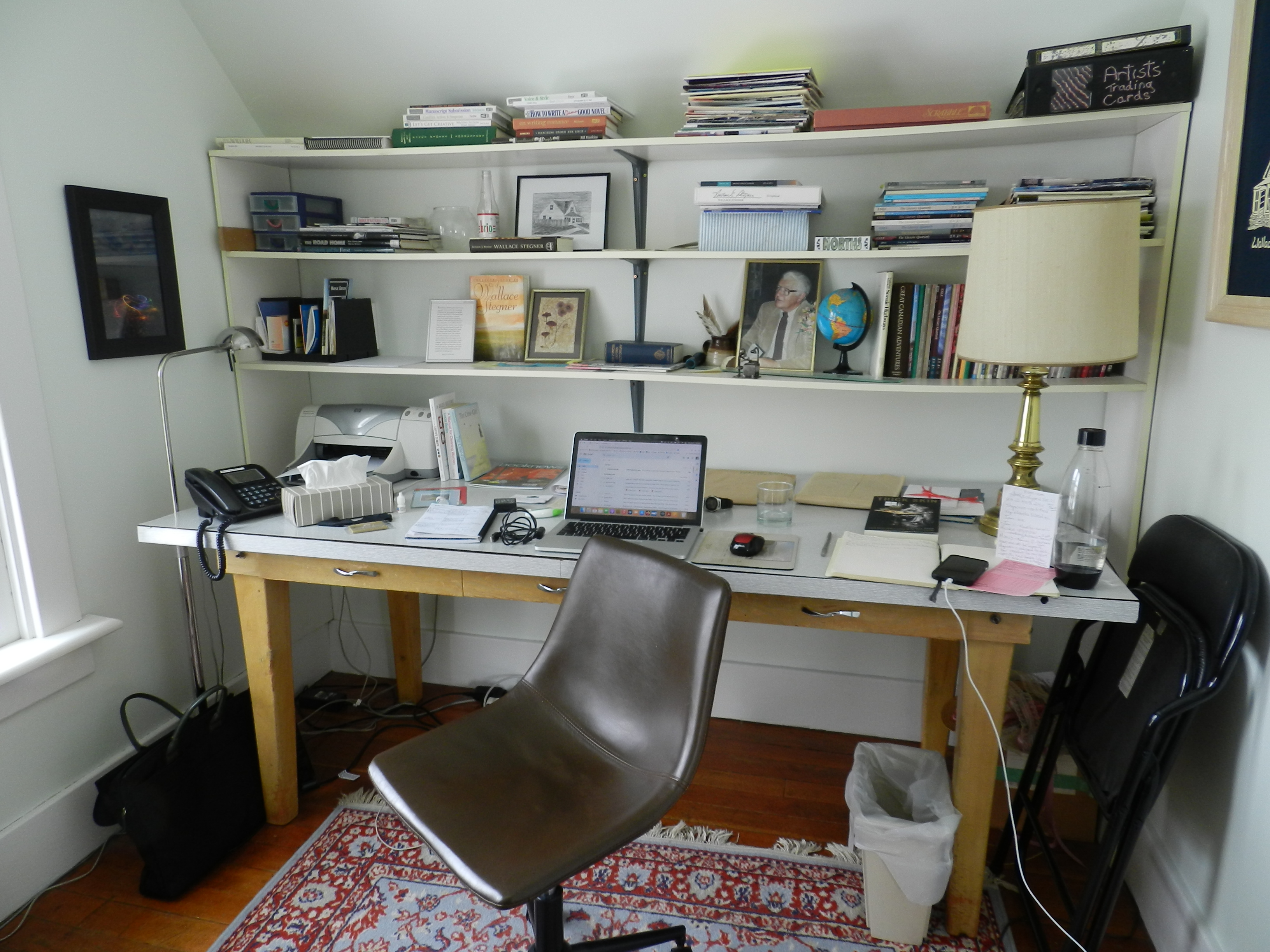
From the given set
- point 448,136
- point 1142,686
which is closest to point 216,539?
point 448,136

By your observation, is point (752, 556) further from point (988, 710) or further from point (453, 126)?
point (453, 126)

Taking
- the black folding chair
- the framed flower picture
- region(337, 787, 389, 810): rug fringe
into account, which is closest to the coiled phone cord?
region(337, 787, 389, 810): rug fringe

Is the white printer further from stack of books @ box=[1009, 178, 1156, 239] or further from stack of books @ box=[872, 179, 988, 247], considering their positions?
stack of books @ box=[1009, 178, 1156, 239]

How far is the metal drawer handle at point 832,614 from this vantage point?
5.63 feet

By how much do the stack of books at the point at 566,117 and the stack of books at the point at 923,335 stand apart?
2.77 ft

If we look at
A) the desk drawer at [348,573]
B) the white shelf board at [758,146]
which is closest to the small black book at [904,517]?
the white shelf board at [758,146]

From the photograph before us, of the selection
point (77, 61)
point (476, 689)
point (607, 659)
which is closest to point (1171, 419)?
point (607, 659)

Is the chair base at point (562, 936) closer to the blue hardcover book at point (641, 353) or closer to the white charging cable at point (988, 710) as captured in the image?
Result: the white charging cable at point (988, 710)

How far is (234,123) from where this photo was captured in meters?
2.54

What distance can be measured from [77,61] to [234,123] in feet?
1.84

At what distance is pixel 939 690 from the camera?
223 cm

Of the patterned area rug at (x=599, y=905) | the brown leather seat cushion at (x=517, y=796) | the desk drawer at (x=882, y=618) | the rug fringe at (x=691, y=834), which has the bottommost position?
the patterned area rug at (x=599, y=905)

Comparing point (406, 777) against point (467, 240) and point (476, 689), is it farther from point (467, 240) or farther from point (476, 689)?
point (467, 240)

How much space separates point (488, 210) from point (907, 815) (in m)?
1.99
